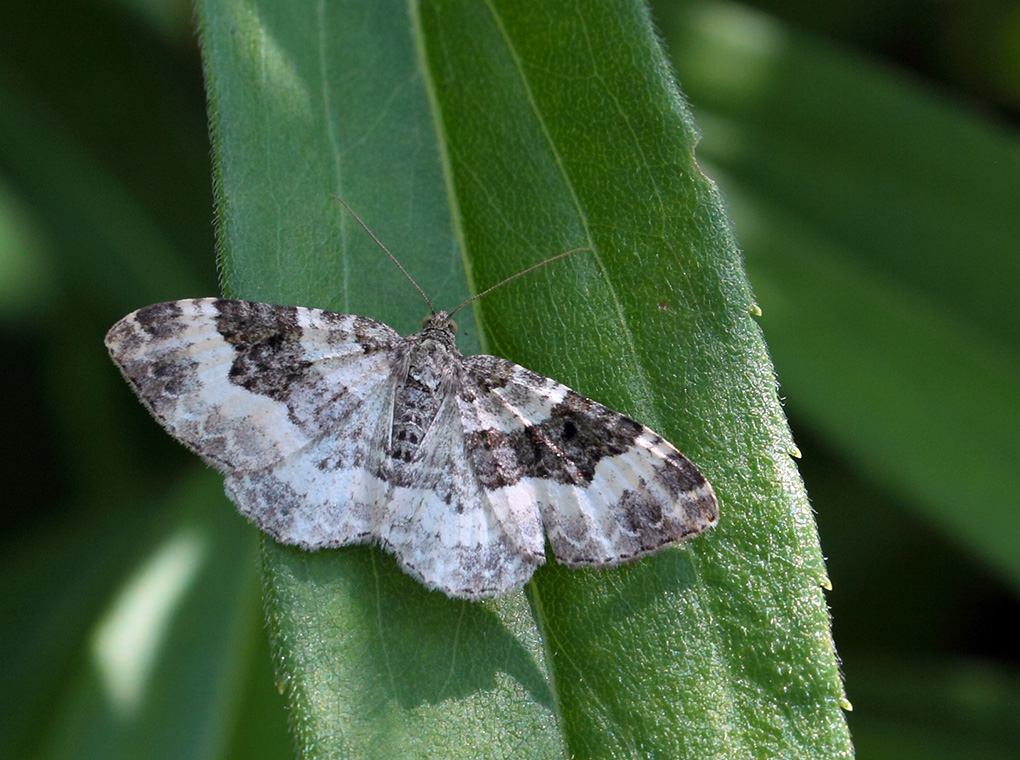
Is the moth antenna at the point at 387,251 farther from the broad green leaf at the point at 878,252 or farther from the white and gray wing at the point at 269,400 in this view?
the broad green leaf at the point at 878,252

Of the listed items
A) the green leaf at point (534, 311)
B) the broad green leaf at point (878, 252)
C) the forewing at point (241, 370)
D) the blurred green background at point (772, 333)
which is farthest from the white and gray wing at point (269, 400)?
the broad green leaf at point (878, 252)

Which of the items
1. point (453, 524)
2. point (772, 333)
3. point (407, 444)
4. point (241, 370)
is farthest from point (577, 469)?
point (772, 333)

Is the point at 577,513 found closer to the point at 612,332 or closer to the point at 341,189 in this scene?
the point at 612,332

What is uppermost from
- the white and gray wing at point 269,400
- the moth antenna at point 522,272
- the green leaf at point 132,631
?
the moth antenna at point 522,272

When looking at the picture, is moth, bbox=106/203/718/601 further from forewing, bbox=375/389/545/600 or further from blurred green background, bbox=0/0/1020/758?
blurred green background, bbox=0/0/1020/758

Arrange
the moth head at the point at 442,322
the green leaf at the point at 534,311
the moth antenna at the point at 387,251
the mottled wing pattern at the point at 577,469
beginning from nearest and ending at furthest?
1. the green leaf at the point at 534,311
2. the mottled wing pattern at the point at 577,469
3. the moth antenna at the point at 387,251
4. the moth head at the point at 442,322

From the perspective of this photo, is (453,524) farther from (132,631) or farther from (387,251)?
(132,631)

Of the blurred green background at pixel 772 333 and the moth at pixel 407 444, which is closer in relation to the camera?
the moth at pixel 407 444
